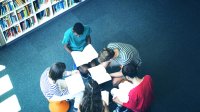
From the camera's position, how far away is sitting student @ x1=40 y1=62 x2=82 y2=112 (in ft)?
12.1

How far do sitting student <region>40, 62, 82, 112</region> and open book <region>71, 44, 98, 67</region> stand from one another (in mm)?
486

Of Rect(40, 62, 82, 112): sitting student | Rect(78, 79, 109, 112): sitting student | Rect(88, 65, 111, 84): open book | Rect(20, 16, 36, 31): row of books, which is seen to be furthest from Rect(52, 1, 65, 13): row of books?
Rect(78, 79, 109, 112): sitting student

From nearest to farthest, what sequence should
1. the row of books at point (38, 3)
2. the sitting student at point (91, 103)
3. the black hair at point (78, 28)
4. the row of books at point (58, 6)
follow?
the sitting student at point (91, 103), the black hair at point (78, 28), the row of books at point (38, 3), the row of books at point (58, 6)

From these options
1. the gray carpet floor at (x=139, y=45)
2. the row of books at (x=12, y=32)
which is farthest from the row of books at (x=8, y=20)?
the gray carpet floor at (x=139, y=45)

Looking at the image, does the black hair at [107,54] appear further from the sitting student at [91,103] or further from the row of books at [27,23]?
the row of books at [27,23]

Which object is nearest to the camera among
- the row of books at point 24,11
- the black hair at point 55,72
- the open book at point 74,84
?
the black hair at point 55,72

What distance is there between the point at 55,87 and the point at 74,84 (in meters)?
0.42

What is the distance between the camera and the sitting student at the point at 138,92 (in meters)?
3.66

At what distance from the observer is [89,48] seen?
4.53 m

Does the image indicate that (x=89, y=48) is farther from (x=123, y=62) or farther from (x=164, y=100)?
(x=164, y=100)

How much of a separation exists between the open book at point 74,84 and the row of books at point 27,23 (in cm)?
162

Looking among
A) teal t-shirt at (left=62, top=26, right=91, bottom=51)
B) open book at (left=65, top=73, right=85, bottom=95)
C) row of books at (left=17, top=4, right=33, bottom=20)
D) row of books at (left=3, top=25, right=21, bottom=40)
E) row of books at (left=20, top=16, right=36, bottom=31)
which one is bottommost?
open book at (left=65, top=73, right=85, bottom=95)

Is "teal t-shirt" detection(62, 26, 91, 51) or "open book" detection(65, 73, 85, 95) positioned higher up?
"teal t-shirt" detection(62, 26, 91, 51)

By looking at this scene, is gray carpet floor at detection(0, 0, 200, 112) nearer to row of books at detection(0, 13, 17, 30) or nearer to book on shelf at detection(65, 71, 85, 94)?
row of books at detection(0, 13, 17, 30)
